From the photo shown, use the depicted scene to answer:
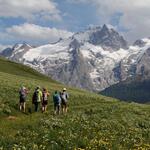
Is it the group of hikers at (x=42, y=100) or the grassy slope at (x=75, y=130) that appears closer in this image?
the grassy slope at (x=75, y=130)

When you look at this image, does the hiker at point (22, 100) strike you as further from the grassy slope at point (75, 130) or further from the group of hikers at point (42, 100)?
the grassy slope at point (75, 130)

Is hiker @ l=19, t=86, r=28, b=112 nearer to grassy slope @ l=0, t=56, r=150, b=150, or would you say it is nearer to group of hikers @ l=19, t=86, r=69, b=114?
group of hikers @ l=19, t=86, r=69, b=114

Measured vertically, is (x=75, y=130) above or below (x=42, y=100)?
below

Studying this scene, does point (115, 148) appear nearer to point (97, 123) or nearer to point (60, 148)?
point (60, 148)

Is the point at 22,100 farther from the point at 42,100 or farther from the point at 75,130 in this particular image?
the point at 75,130

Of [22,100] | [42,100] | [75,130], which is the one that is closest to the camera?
[75,130]

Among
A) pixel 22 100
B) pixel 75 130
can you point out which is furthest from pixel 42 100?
pixel 75 130

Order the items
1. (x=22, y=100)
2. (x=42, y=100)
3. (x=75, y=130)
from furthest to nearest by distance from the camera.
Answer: (x=42, y=100) → (x=22, y=100) → (x=75, y=130)

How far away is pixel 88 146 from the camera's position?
26875 mm

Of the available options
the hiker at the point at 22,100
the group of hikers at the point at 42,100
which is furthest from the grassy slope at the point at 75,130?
the group of hikers at the point at 42,100

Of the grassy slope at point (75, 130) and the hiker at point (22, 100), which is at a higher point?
the hiker at point (22, 100)

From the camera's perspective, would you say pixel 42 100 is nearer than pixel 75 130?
No

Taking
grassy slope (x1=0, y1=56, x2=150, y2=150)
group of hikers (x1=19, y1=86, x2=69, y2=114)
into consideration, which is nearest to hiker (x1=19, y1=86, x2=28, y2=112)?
group of hikers (x1=19, y1=86, x2=69, y2=114)

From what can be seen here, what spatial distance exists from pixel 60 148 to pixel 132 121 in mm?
21317
